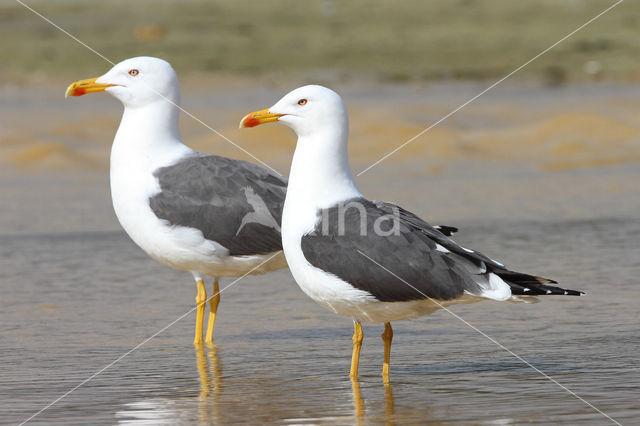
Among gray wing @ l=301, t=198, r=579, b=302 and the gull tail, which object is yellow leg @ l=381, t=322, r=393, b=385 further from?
the gull tail

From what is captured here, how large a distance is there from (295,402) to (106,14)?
36.4 m

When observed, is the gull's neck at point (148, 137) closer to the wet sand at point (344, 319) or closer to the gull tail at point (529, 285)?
the wet sand at point (344, 319)

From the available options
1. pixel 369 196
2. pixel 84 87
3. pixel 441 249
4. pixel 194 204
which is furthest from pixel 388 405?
pixel 369 196

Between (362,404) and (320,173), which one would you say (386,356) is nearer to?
(362,404)

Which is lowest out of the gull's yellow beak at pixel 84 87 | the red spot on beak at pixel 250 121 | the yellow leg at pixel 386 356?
the yellow leg at pixel 386 356

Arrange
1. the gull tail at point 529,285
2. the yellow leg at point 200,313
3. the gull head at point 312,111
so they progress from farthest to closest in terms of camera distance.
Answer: the yellow leg at point 200,313, the gull head at point 312,111, the gull tail at point 529,285

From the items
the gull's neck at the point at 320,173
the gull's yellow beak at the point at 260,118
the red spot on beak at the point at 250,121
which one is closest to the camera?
the gull's neck at the point at 320,173

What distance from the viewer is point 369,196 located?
1343cm

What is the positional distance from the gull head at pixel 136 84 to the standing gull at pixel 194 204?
40 millimetres

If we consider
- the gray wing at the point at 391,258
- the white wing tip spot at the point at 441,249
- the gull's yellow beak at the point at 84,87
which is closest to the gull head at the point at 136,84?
the gull's yellow beak at the point at 84,87

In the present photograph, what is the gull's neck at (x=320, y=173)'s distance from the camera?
21.1 feet

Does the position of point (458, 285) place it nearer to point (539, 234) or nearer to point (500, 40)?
point (539, 234)

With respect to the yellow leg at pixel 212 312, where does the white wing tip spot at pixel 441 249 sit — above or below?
above

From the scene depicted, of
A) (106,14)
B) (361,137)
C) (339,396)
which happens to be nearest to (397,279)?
(339,396)
